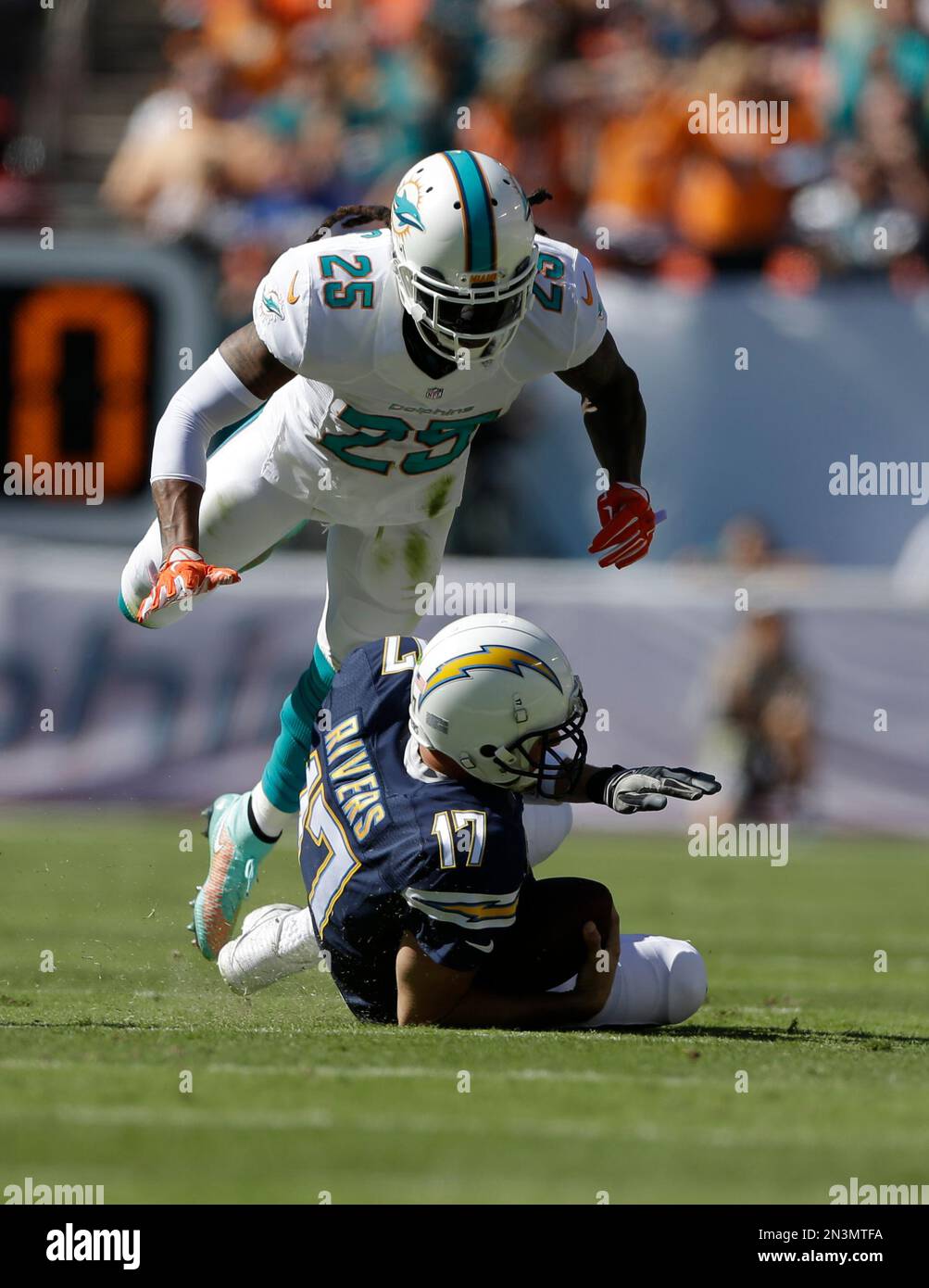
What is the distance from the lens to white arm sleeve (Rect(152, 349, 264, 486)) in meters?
6.06

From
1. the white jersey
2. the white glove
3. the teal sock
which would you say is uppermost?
the white jersey

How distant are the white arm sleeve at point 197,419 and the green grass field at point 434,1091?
5.43 feet

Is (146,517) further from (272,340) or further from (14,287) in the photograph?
(272,340)

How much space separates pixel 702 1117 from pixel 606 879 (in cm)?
580

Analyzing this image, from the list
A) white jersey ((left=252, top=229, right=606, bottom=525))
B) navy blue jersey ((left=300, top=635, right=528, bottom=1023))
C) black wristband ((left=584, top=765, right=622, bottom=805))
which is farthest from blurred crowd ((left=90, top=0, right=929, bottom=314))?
black wristband ((left=584, top=765, right=622, bottom=805))

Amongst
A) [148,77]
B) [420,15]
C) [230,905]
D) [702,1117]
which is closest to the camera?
[702,1117]

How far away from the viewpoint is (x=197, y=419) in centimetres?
607

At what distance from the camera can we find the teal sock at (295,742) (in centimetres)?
679

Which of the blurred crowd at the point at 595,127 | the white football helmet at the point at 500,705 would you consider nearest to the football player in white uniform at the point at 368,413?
the white football helmet at the point at 500,705

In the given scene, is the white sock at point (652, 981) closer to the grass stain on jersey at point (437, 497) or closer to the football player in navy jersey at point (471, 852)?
the football player in navy jersey at point (471, 852)

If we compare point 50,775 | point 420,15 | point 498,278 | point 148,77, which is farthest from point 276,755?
point 148,77

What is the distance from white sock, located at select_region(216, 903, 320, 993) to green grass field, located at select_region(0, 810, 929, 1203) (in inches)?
3.5

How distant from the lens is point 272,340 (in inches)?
234

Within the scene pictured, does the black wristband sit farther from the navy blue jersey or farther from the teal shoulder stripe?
the teal shoulder stripe
